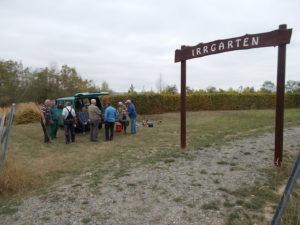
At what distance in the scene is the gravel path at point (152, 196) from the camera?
5.93 meters

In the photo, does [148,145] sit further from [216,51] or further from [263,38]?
[263,38]

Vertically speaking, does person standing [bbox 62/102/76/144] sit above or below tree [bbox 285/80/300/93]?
below

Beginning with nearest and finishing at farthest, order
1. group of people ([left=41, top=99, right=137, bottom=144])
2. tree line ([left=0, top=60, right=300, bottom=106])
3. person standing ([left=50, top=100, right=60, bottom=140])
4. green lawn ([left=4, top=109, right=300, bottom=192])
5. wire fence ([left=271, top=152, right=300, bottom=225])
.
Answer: wire fence ([left=271, top=152, right=300, bottom=225]) → green lawn ([left=4, top=109, right=300, bottom=192]) → group of people ([left=41, top=99, right=137, bottom=144]) → person standing ([left=50, top=100, right=60, bottom=140]) → tree line ([left=0, top=60, right=300, bottom=106])

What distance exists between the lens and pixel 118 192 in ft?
23.3

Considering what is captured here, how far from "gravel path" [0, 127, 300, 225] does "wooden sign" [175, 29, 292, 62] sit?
2.88 metres

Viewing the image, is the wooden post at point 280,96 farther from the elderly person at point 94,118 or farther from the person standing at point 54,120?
the person standing at point 54,120

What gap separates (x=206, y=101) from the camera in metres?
30.2

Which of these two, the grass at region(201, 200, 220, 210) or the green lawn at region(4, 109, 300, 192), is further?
the green lawn at region(4, 109, 300, 192)

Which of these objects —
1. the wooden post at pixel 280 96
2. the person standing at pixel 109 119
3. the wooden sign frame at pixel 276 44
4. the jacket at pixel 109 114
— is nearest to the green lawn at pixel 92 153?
the person standing at pixel 109 119

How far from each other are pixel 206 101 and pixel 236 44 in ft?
68.9

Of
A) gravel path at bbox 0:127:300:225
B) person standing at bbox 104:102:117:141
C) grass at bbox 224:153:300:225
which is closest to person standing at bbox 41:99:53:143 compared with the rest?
person standing at bbox 104:102:117:141

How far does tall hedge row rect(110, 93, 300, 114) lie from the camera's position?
25.9m

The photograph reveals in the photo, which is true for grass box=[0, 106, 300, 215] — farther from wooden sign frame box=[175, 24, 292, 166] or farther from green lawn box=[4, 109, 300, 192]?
wooden sign frame box=[175, 24, 292, 166]

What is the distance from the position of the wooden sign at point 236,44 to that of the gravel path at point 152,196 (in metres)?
2.88
